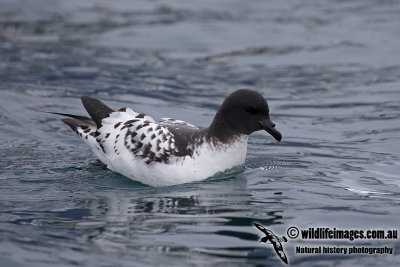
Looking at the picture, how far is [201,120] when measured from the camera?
1463cm

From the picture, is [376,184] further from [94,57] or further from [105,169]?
[94,57]

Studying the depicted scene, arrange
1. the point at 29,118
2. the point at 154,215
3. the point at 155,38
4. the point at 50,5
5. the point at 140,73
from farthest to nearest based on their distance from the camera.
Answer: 1. the point at 50,5
2. the point at 155,38
3. the point at 140,73
4. the point at 29,118
5. the point at 154,215

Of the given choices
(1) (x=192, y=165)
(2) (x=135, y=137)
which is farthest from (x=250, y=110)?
(2) (x=135, y=137)

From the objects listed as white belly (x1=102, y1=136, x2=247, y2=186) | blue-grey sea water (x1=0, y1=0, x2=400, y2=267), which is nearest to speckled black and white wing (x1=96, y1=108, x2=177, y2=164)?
white belly (x1=102, y1=136, x2=247, y2=186)

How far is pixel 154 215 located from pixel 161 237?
809 millimetres

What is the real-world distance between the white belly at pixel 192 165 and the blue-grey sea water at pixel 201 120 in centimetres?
15

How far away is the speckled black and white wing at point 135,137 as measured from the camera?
1038cm

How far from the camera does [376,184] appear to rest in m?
10.7

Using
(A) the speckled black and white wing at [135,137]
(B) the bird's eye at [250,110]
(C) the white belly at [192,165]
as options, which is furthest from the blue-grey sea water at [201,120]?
(B) the bird's eye at [250,110]

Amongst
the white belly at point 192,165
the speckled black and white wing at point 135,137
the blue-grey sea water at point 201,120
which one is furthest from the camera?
the speckled black and white wing at point 135,137

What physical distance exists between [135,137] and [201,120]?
4032 mm

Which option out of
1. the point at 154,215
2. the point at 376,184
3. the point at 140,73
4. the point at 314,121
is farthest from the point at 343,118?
the point at 154,215

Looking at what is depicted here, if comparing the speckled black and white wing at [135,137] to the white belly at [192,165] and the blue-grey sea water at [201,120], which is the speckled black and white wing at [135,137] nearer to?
the white belly at [192,165]

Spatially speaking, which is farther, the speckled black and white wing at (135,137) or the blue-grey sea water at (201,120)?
the speckled black and white wing at (135,137)
